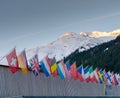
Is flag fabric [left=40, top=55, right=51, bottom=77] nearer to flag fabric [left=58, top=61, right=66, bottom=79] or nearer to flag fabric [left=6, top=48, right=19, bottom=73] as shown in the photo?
flag fabric [left=58, top=61, right=66, bottom=79]

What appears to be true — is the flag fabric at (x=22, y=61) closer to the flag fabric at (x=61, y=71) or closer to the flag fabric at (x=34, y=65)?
the flag fabric at (x=34, y=65)

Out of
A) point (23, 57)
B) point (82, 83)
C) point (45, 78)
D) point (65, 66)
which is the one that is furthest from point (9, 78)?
point (82, 83)

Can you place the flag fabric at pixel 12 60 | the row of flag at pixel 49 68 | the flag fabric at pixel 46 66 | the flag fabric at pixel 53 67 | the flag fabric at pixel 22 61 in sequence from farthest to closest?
the flag fabric at pixel 53 67 → the flag fabric at pixel 46 66 → the flag fabric at pixel 22 61 → the row of flag at pixel 49 68 → the flag fabric at pixel 12 60

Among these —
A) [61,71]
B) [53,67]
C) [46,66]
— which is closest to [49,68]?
[46,66]

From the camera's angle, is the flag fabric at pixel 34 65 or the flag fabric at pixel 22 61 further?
the flag fabric at pixel 34 65

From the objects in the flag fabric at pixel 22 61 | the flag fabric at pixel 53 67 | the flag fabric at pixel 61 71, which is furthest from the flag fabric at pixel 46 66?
the flag fabric at pixel 61 71

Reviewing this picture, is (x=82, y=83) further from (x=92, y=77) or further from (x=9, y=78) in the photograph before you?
(x=9, y=78)

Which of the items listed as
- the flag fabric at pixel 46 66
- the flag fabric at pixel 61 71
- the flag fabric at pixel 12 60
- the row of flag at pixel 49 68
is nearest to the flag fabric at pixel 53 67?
the row of flag at pixel 49 68

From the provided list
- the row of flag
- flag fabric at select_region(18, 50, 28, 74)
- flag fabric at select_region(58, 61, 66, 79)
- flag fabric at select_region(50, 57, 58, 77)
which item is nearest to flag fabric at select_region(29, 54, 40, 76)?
the row of flag

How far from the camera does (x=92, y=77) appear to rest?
50.2 meters

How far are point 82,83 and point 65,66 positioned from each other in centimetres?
723

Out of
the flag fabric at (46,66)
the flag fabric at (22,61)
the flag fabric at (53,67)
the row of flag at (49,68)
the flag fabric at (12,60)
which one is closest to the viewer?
the flag fabric at (12,60)

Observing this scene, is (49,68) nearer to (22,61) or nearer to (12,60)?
(22,61)

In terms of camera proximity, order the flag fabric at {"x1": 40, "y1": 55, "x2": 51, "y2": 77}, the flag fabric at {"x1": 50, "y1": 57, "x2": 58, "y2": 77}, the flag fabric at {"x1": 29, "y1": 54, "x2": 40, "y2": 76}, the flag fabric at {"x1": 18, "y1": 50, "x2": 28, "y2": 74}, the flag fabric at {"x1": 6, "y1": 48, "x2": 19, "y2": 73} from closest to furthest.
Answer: the flag fabric at {"x1": 6, "y1": 48, "x2": 19, "y2": 73}
the flag fabric at {"x1": 18, "y1": 50, "x2": 28, "y2": 74}
the flag fabric at {"x1": 29, "y1": 54, "x2": 40, "y2": 76}
the flag fabric at {"x1": 40, "y1": 55, "x2": 51, "y2": 77}
the flag fabric at {"x1": 50, "y1": 57, "x2": 58, "y2": 77}
